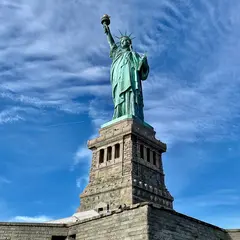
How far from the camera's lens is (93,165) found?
34031 millimetres

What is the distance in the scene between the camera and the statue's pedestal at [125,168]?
29439 mm

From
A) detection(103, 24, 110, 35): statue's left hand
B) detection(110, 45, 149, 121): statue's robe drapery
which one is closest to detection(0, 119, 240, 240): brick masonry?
detection(110, 45, 149, 121): statue's robe drapery

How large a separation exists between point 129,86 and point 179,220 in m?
20.2

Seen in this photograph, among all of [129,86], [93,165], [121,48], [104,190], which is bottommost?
[104,190]

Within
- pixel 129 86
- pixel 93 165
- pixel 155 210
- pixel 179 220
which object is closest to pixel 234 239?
pixel 179 220

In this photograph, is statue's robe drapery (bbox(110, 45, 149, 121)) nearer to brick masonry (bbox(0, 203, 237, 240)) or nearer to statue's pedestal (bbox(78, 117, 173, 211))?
statue's pedestal (bbox(78, 117, 173, 211))

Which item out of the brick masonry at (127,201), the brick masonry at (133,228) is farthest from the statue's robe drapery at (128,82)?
the brick masonry at (133,228)

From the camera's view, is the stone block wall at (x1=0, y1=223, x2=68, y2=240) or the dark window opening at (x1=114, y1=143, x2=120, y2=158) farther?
the dark window opening at (x1=114, y1=143, x2=120, y2=158)

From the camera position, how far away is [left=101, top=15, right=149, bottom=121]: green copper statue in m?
36.0

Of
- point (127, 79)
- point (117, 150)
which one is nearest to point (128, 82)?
point (127, 79)

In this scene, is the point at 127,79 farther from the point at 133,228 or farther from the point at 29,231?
the point at 133,228

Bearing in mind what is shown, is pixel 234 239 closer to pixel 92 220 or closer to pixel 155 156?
pixel 92 220

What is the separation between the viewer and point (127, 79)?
36.6m

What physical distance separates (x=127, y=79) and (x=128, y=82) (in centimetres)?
41
